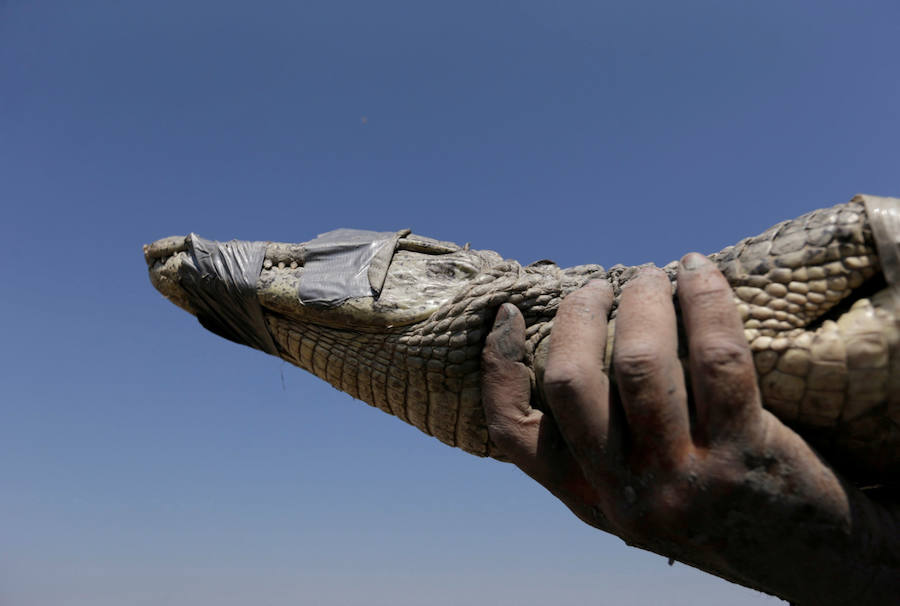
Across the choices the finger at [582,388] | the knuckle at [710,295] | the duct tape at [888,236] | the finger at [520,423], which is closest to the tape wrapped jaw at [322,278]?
the finger at [520,423]

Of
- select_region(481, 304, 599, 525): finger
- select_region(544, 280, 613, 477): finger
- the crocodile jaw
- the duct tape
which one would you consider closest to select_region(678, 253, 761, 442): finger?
select_region(544, 280, 613, 477): finger

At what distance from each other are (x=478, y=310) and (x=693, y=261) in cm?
94

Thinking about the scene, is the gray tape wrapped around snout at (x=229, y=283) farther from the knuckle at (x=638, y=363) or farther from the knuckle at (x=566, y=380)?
the knuckle at (x=638, y=363)

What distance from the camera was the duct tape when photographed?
91.4 inches

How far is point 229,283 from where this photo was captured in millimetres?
3578

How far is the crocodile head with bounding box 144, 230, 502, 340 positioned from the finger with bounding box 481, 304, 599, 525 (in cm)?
41

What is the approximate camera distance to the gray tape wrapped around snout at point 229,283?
11.7ft

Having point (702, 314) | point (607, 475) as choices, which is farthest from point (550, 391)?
point (702, 314)

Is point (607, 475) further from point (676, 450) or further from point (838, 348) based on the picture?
point (838, 348)

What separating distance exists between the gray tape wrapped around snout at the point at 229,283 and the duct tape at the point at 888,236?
8.81ft

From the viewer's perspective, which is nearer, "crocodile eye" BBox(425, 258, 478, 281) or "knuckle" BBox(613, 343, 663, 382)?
"knuckle" BBox(613, 343, 663, 382)

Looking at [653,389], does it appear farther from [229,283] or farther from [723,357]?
[229,283]

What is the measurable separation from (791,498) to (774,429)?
23 centimetres

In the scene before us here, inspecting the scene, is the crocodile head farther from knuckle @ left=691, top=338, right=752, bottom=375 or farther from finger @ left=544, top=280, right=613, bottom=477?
knuckle @ left=691, top=338, right=752, bottom=375
